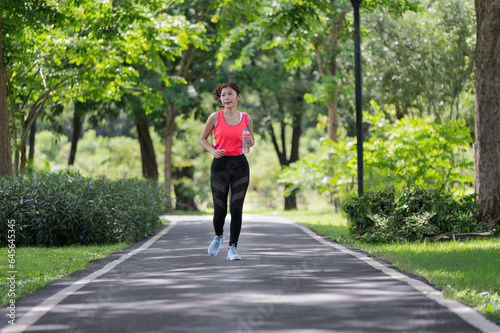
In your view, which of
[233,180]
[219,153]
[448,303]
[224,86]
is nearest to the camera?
[448,303]

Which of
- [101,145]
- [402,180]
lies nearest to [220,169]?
[402,180]

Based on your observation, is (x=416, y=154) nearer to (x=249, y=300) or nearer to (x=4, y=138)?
(x=4, y=138)

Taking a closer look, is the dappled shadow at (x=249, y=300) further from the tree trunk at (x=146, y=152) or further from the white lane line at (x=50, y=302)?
the tree trunk at (x=146, y=152)

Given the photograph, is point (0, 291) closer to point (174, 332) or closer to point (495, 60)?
point (174, 332)

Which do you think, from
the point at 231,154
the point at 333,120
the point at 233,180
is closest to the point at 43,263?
the point at 233,180

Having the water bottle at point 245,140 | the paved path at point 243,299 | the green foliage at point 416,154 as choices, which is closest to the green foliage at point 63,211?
the paved path at point 243,299

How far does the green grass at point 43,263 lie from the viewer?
24.4 ft

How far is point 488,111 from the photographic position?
12.8m

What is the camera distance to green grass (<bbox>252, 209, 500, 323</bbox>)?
247 inches

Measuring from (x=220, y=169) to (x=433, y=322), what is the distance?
4.34 metres

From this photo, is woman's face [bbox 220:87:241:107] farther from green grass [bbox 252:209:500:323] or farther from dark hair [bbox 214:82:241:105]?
green grass [bbox 252:209:500:323]

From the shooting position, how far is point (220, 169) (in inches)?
363

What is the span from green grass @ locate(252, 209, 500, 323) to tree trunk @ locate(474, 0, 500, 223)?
1.11 m

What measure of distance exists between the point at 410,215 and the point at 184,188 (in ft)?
94.3
